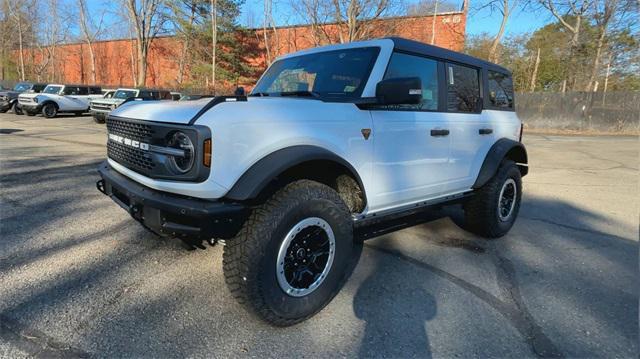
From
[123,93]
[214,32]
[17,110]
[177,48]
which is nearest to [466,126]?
[123,93]

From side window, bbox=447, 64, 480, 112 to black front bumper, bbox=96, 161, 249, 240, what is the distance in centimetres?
250

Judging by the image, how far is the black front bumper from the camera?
2.27m

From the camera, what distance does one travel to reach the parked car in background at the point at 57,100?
19562 mm

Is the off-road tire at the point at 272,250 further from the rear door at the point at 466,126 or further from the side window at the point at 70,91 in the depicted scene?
the side window at the point at 70,91

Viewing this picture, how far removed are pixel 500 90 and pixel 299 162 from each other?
3.42m

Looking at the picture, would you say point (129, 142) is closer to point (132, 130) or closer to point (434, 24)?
point (132, 130)

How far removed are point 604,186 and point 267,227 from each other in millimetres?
7848

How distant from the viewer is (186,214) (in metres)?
2.28

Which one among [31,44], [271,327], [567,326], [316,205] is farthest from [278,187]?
[31,44]

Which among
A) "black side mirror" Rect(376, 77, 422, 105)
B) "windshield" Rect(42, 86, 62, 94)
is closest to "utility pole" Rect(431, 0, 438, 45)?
"windshield" Rect(42, 86, 62, 94)

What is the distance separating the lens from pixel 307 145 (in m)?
2.63

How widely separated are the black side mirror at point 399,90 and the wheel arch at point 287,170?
547 millimetres

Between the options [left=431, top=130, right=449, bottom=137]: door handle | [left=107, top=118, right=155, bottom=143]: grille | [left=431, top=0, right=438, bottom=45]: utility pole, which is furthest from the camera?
[left=431, top=0, right=438, bottom=45]: utility pole

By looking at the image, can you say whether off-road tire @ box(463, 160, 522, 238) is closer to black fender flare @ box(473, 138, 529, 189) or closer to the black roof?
black fender flare @ box(473, 138, 529, 189)
